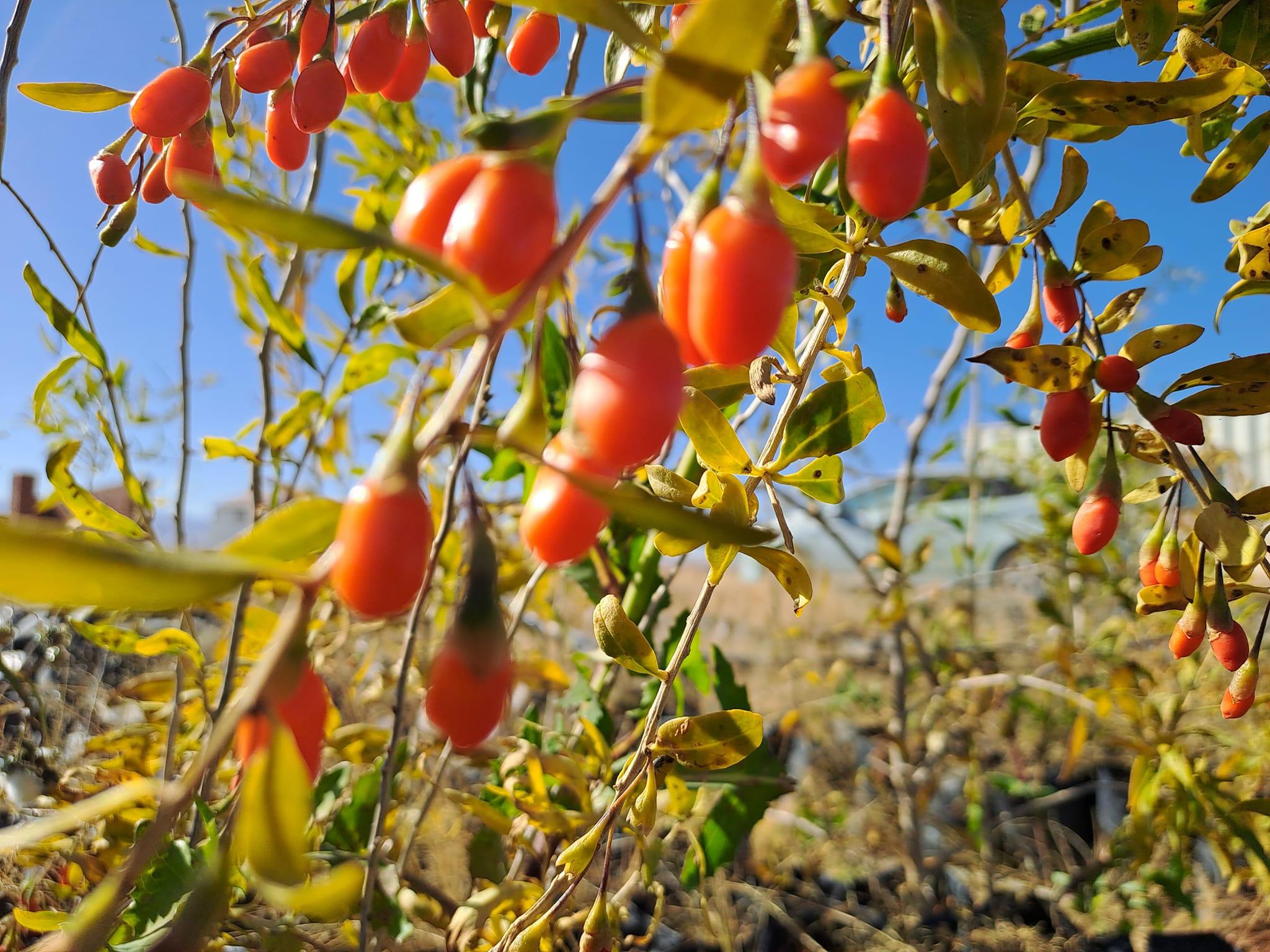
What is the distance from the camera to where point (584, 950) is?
429 mm

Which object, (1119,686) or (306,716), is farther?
(1119,686)

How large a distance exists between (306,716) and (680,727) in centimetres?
27

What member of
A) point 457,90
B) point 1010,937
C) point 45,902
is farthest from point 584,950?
point 1010,937

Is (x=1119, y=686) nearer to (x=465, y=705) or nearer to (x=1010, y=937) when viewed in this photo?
(x=1010, y=937)

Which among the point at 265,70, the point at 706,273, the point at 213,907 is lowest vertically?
the point at 213,907

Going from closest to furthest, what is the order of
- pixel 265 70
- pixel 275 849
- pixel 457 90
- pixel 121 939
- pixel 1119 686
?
pixel 275 849, pixel 265 70, pixel 121 939, pixel 1119 686, pixel 457 90

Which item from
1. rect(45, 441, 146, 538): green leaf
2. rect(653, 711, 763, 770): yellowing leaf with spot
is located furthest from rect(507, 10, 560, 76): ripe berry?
rect(45, 441, 146, 538): green leaf

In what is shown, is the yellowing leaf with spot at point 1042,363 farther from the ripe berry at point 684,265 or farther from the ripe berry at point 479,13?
the ripe berry at point 479,13

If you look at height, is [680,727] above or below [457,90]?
below

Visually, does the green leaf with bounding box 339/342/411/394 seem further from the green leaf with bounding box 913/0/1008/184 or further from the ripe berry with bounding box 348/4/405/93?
the green leaf with bounding box 913/0/1008/184

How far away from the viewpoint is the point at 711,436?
0.40m

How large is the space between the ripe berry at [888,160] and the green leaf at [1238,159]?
0.37 metres

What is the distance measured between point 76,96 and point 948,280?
1.56 ft

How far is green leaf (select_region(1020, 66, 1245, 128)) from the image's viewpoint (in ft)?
1.08
